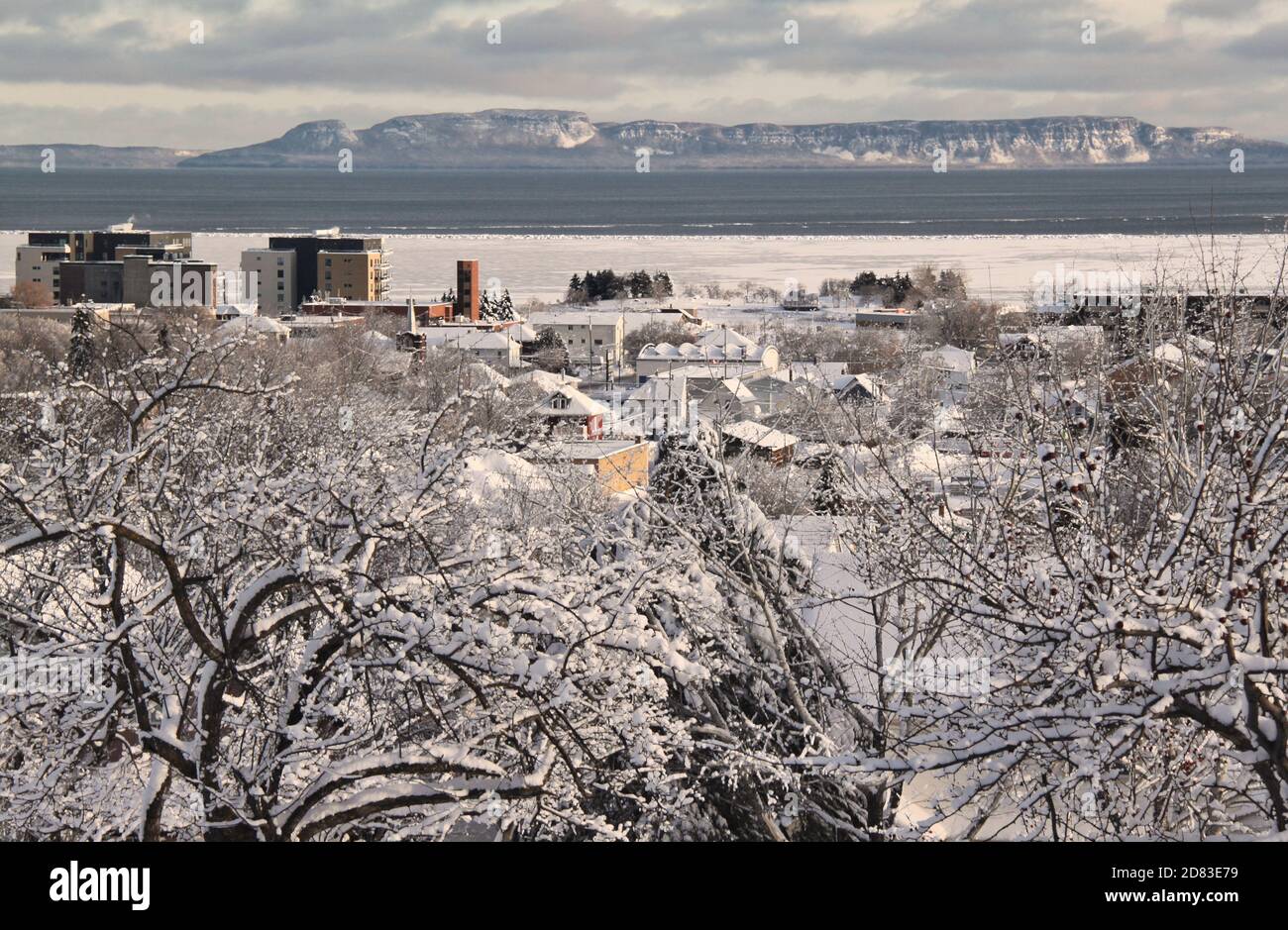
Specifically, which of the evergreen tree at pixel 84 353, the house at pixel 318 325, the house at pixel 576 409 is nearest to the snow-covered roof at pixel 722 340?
the house at pixel 576 409

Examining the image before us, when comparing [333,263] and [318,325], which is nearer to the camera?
[318,325]

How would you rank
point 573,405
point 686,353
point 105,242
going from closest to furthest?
point 573,405
point 686,353
point 105,242

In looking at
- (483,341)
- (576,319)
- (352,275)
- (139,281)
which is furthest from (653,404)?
(352,275)

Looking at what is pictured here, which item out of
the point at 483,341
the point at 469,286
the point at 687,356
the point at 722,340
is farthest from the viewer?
the point at 469,286

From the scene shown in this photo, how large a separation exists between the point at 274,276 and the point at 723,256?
38.8m

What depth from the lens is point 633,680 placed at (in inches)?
231

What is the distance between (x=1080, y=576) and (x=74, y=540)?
4.31m

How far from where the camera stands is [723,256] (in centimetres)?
11738

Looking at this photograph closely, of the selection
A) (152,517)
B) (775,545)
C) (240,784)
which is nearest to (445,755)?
(240,784)

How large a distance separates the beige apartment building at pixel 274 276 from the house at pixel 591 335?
3535 cm

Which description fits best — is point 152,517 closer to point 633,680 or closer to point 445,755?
point 445,755

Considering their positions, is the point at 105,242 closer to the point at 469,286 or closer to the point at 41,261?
the point at 41,261

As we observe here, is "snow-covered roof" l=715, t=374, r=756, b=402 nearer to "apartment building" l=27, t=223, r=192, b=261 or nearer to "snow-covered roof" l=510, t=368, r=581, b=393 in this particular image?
"snow-covered roof" l=510, t=368, r=581, b=393

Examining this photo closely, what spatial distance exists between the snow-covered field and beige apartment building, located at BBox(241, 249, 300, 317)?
23.6ft
